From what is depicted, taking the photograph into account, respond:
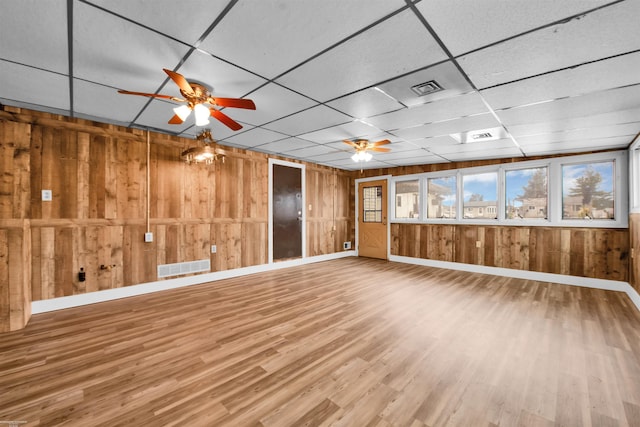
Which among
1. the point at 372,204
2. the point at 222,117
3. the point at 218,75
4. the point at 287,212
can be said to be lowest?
the point at 287,212

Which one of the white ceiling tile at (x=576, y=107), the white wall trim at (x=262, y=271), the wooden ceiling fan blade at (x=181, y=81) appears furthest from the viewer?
the white wall trim at (x=262, y=271)

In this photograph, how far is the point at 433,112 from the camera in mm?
3227

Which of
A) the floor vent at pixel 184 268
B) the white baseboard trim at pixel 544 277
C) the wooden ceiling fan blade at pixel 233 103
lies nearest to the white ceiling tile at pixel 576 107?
the white baseboard trim at pixel 544 277

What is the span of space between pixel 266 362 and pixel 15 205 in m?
3.40

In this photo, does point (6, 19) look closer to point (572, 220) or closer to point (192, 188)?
point (192, 188)

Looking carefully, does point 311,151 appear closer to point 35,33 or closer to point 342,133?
point 342,133

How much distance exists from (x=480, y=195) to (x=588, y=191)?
1750 millimetres

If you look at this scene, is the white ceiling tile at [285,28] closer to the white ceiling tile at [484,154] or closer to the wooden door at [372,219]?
the white ceiling tile at [484,154]

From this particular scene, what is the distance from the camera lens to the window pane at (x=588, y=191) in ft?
15.6

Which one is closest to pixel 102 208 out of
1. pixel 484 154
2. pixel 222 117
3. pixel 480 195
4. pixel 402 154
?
pixel 222 117

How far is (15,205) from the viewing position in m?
2.99

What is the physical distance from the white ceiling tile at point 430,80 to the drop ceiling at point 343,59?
0.02m

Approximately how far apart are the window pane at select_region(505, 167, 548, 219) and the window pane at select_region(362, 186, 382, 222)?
3.01 metres

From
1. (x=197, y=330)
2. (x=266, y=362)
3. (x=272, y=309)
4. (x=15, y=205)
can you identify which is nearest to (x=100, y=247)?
(x=15, y=205)
